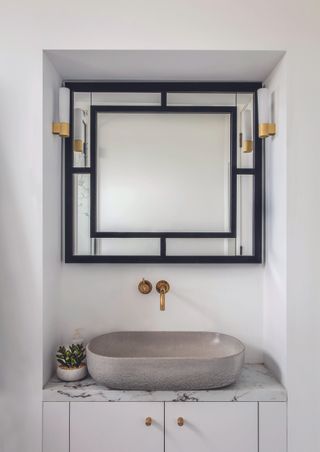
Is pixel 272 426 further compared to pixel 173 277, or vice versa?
pixel 173 277

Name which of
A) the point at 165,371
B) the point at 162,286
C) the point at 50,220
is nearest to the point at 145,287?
the point at 162,286

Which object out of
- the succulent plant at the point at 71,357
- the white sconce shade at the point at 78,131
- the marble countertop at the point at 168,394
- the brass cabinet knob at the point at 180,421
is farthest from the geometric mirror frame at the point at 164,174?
the brass cabinet knob at the point at 180,421

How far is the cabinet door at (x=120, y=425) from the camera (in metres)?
1.56

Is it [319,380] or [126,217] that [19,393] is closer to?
[126,217]

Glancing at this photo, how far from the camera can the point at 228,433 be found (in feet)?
5.16

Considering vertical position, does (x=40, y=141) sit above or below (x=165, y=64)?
below

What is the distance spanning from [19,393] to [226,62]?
172cm

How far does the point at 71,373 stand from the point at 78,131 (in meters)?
1.15

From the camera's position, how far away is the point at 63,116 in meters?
1.77

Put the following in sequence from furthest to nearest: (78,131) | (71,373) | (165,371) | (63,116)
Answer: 1. (78,131)
2. (63,116)
3. (71,373)
4. (165,371)

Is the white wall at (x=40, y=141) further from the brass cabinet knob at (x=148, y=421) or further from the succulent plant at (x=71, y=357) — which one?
the brass cabinet knob at (x=148, y=421)

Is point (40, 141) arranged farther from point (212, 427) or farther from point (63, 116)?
point (212, 427)

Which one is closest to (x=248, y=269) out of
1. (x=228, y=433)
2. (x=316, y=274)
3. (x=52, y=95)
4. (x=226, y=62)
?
(x=316, y=274)

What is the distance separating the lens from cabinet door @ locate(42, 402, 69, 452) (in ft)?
5.18
